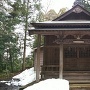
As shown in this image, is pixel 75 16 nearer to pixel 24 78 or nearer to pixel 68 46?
pixel 68 46

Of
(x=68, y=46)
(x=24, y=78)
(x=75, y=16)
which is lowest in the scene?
(x=24, y=78)

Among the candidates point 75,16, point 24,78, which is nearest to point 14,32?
point 24,78

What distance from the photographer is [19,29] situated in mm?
36031

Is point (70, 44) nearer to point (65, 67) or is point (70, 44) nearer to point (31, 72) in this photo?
point (65, 67)

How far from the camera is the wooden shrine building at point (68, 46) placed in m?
16.3

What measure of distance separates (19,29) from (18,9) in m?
4.38

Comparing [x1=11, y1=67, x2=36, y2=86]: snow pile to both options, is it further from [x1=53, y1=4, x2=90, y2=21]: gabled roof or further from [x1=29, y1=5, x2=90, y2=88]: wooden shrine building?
[x1=53, y1=4, x2=90, y2=21]: gabled roof

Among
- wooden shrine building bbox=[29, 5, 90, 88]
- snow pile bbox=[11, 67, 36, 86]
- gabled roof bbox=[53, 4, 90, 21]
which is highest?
gabled roof bbox=[53, 4, 90, 21]

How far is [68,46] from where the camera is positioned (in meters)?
18.4

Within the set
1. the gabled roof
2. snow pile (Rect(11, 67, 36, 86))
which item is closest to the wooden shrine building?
the gabled roof

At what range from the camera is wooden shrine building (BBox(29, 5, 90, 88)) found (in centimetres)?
1631

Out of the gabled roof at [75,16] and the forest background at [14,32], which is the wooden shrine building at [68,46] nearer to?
the gabled roof at [75,16]

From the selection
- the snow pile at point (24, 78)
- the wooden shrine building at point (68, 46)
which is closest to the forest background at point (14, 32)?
the snow pile at point (24, 78)

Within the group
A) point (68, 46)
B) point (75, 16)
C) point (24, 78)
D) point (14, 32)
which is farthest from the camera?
point (14, 32)
